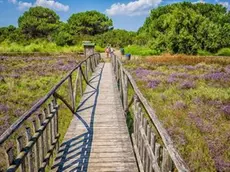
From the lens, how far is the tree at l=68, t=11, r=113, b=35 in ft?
252

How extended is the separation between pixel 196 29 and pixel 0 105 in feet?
121

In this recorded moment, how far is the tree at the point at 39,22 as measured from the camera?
81750 mm

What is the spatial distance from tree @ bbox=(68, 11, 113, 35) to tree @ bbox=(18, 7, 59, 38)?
22.9 feet

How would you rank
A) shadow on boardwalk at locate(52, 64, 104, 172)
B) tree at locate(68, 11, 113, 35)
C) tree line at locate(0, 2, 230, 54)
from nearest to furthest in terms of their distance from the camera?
shadow on boardwalk at locate(52, 64, 104, 172)
tree line at locate(0, 2, 230, 54)
tree at locate(68, 11, 113, 35)

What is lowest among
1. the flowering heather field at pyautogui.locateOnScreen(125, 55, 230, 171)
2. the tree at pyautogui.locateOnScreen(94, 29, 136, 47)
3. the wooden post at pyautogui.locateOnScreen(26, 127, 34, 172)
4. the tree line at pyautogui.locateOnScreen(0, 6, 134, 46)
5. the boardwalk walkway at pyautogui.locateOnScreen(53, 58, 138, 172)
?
the flowering heather field at pyautogui.locateOnScreen(125, 55, 230, 171)

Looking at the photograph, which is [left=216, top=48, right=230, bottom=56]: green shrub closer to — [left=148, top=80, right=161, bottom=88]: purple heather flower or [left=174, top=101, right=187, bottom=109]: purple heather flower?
[left=148, top=80, right=161, bottom=88]: purple heather flower

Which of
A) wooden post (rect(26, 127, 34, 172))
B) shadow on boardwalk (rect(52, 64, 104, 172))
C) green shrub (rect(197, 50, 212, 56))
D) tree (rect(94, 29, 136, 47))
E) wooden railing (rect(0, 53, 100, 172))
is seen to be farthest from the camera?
tree (rect(94, 29, 136, 47))

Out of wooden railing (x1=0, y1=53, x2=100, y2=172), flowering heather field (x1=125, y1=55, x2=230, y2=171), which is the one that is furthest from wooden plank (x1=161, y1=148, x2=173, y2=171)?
flowering heather field (x1=125, y1=55, x2=230, y2=171)

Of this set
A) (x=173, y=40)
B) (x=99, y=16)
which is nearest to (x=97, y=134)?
(x=173, y=40)

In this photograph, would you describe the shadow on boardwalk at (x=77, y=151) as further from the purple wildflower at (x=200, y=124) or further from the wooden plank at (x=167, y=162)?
the purple wildflower at (x=200, y=124)

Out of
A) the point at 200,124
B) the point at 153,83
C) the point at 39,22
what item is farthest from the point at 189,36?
the point at 39,22

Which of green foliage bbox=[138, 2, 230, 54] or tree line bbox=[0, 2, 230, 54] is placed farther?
tree line bbox=[0, 2, 230, 54]

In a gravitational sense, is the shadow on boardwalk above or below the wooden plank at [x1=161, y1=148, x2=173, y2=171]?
below

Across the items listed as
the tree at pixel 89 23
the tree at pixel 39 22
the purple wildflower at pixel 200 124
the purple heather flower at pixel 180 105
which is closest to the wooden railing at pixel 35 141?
the purple wildflower at pixel 200 124
